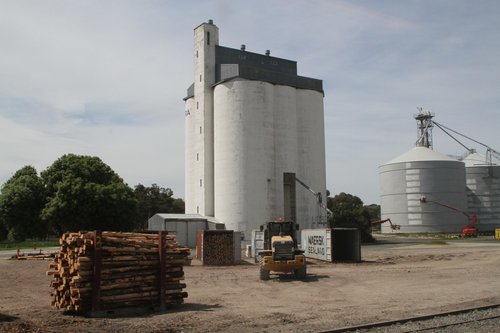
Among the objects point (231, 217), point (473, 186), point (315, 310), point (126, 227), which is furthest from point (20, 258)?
point (473, 186)

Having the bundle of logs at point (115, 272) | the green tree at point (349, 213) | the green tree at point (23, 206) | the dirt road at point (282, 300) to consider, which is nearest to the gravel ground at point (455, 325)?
the dirt road at point (282, 300)

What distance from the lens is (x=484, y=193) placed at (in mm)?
92812

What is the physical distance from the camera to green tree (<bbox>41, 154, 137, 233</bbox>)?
43.8 meters

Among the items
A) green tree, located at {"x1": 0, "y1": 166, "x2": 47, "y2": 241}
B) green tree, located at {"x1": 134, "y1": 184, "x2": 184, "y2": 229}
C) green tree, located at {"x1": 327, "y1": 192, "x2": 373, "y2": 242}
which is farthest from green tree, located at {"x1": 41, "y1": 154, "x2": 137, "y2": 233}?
green tree, located at {"x1": 134, "y1": 184, "x2": 184, "y2": 229}

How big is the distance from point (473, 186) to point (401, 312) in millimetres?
88430

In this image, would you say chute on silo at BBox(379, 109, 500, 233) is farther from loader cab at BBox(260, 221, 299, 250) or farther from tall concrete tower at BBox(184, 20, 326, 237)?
loader cab at BBox(260, 221, 299, 250)

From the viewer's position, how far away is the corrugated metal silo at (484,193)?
9106 cm

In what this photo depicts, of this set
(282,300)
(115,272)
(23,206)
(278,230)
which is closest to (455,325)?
(282,300)

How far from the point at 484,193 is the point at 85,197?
74.8 meters

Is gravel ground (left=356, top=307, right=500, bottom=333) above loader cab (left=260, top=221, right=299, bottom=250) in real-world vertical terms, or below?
below

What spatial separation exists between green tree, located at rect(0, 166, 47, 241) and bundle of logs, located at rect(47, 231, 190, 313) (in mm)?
33244

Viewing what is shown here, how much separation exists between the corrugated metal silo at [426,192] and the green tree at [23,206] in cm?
5900

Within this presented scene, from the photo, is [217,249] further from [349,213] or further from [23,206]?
[349,213]

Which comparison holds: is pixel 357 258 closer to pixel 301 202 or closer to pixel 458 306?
pixel 458 306
